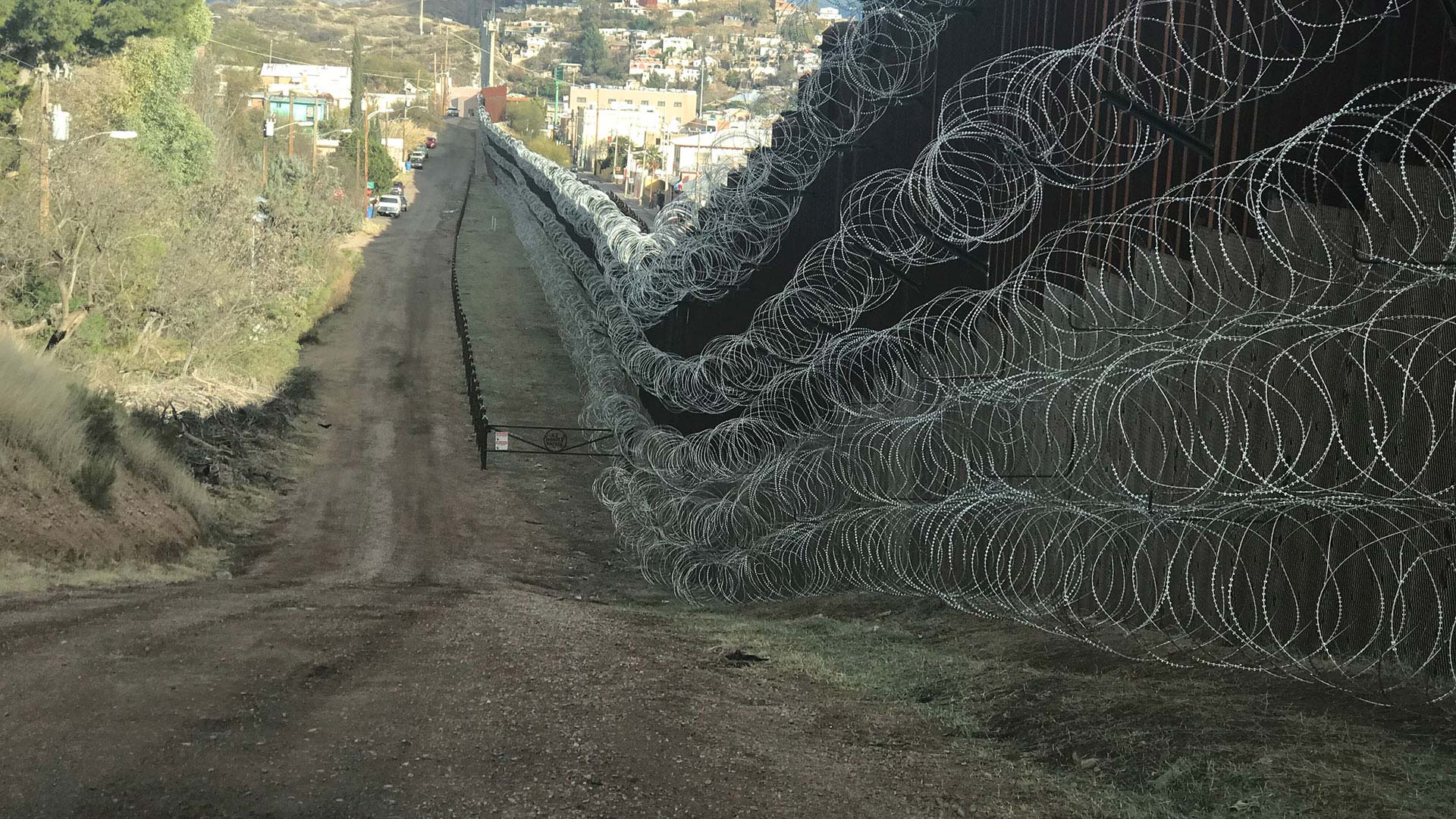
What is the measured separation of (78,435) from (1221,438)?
1227 centimetres

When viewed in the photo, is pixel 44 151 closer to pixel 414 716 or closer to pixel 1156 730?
pixel 414 716

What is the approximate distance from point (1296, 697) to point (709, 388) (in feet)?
39.8

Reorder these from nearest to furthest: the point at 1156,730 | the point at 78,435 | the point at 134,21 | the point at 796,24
→ the point at 1156,730
the point at 78,435
the point at 796,24
the point at 134,21

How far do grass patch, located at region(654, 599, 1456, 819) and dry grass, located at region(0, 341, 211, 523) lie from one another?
9.22 meters

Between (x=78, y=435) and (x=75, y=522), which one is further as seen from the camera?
(x=78, y=435)

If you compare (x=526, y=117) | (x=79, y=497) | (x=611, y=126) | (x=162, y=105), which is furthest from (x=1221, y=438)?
(x=526, y=117)

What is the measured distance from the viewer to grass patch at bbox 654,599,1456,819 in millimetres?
5145

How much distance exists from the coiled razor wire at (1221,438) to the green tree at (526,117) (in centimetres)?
12855

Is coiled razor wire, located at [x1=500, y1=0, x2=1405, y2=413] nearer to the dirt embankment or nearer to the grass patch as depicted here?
the grass patch

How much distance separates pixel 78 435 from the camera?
1514 centimetres

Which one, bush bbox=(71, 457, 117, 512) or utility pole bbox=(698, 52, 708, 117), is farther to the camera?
utility pole bbox=(698, 52, 708, 117)

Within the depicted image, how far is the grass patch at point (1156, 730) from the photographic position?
514 centimetres

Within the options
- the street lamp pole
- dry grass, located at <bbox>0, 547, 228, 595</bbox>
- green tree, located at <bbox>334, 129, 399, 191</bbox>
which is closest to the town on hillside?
green tree, located at <bbox>334, 129, 399, 191</bbox>

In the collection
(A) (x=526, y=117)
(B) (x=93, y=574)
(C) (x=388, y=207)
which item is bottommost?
(C) (x=388, y=207)
